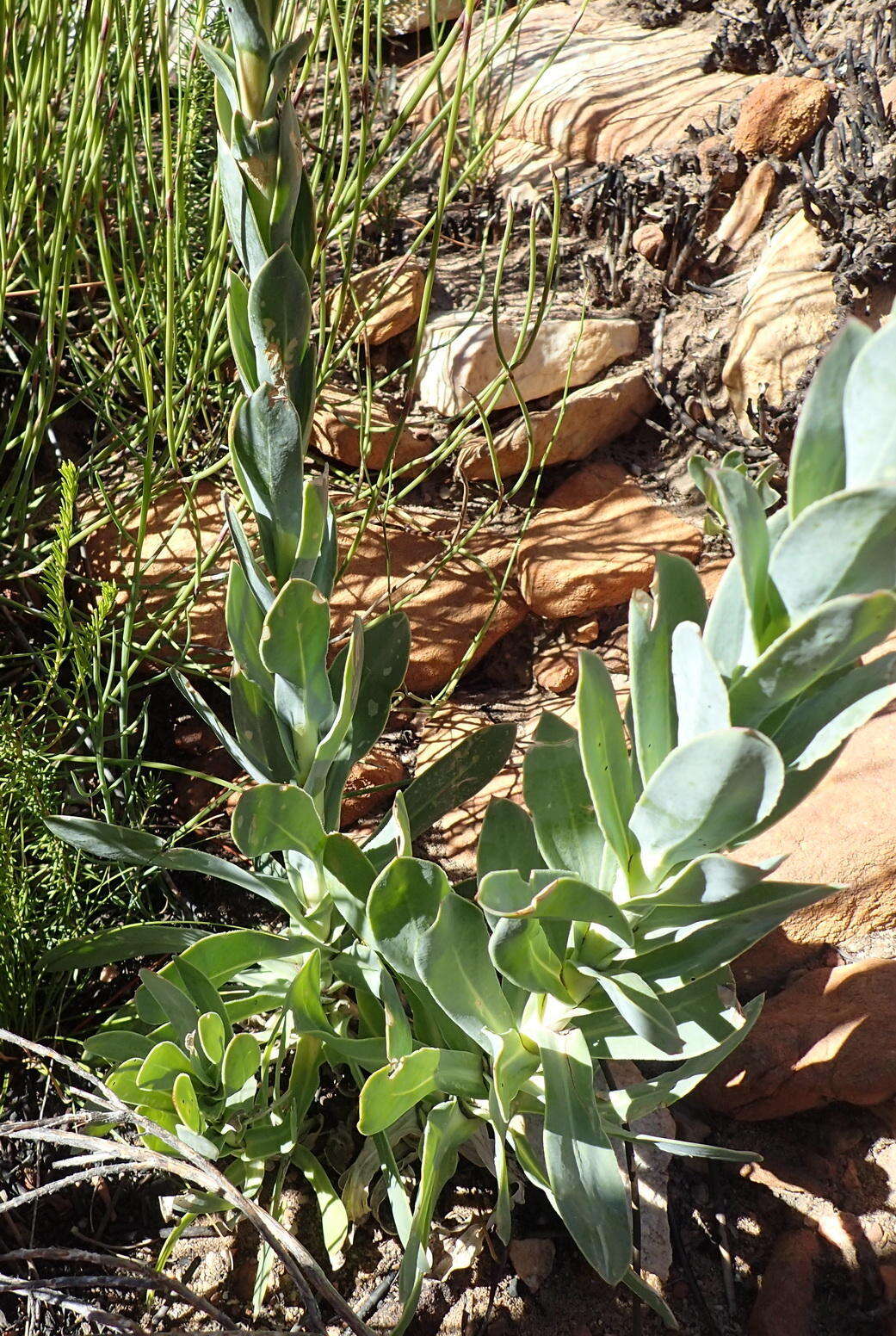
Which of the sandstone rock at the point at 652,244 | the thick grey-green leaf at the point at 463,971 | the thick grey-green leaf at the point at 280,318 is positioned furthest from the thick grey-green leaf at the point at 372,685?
the sandstone rock at the point at 652,244

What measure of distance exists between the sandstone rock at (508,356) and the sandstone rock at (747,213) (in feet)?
1.10

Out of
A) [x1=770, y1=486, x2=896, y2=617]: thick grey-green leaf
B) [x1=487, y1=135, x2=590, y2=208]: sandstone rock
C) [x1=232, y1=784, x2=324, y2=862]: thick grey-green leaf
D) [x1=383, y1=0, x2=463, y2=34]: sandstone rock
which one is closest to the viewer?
[x1=770, y1=486, x2=896, y2=617]: thick grey-green leaf

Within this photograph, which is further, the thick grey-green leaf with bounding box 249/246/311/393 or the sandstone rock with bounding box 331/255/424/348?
the sandstone rock with bounding box 331/255/424/348

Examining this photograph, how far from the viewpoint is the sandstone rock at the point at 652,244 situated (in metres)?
2.13

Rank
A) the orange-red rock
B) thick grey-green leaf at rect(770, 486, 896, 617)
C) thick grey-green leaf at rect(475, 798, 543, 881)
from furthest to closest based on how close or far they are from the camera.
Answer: the orange-red rock, thick grey-green leaf at rect(475, 798, 543, 881), thick grey-green leaf at rect(770, 486, 896, 617)

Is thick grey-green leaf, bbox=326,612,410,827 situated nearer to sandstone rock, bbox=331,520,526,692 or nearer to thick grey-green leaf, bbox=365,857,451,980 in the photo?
thick grey-green leaf, bbox=365,857,451,980

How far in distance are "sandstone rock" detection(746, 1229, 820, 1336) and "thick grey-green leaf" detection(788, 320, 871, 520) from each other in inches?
36.9

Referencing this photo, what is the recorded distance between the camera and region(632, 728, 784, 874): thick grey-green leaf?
0.60 metres

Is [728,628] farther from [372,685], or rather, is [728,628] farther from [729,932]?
[372,685]

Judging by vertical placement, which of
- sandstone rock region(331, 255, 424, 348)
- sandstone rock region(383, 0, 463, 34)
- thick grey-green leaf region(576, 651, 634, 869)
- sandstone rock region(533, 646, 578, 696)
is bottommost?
sandstone rock region(533, 646, 578, 696)

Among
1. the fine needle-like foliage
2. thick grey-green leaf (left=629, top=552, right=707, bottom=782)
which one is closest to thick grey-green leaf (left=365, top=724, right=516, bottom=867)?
the fine needle-like foliage

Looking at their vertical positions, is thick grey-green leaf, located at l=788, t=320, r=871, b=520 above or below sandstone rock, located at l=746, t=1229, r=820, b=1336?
above

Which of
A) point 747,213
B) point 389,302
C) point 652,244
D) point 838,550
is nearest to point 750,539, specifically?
point 838,550

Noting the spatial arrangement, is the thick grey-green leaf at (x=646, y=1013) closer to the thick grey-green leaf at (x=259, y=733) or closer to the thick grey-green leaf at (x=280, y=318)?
the thick grey-green leaf at (x=259, y=733)
